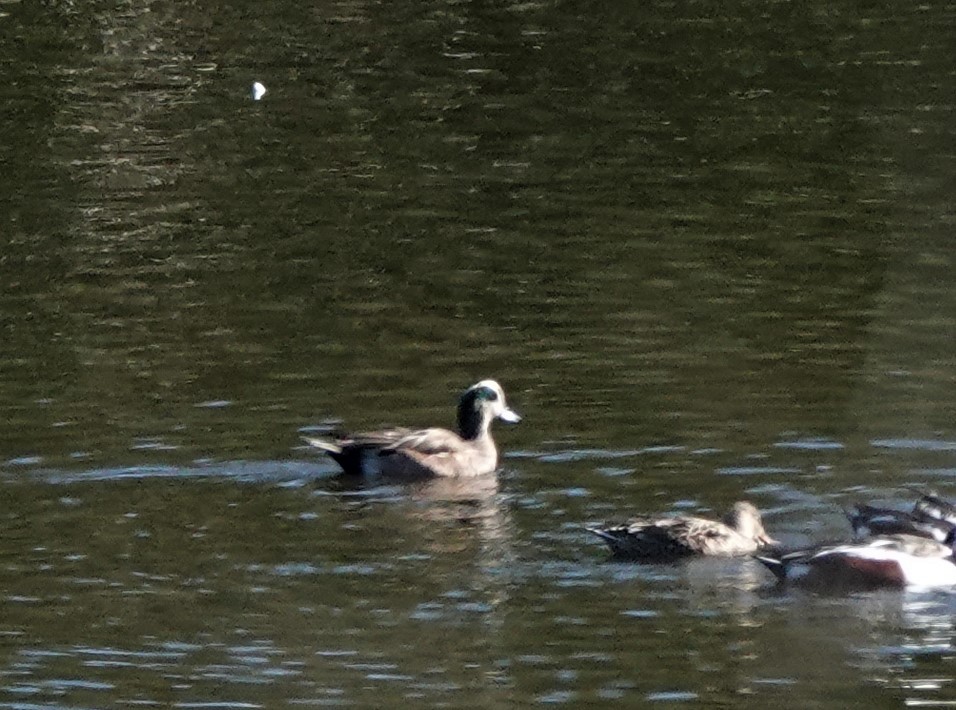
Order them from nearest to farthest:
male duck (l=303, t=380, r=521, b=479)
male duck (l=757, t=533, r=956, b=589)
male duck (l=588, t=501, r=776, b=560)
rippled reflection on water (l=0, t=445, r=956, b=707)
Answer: rippled reflection on water (l=0, t=445, r=956, b=707) → male duck (l=757, t=533, r=956, b=589) → male duck (l=588, t=501, r=776, b=560) → male duck (l=303, t=380, r=521, b=479)

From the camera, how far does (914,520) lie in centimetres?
1179

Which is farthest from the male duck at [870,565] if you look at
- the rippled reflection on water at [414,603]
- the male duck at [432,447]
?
the male duck at [432,447]

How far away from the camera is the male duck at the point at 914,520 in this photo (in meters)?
11.7

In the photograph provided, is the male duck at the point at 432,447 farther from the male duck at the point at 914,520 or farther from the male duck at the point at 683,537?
the male duck at the point at 914,520

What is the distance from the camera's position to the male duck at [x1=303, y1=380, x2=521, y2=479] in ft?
44.3

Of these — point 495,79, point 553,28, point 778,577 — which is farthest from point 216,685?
point 553,28

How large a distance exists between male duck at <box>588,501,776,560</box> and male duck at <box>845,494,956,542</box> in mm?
555

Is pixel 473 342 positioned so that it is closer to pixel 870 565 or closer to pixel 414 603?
pixel 414 603

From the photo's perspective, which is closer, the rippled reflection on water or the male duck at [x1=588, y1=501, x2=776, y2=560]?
the rippled reflection on water

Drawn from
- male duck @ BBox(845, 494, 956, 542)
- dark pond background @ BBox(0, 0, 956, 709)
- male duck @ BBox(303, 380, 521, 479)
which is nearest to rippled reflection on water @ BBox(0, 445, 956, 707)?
dark pond background @ BBox(0, 0, 956, 709)

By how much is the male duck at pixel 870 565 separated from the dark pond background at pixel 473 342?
12cm

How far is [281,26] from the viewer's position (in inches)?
1107

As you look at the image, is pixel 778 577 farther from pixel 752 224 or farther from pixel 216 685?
pixel 752 224

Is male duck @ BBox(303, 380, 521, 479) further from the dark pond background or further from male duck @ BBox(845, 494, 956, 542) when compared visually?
male duck @ BBox(845, 494, 956, 542)
